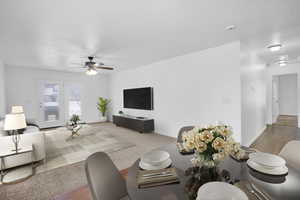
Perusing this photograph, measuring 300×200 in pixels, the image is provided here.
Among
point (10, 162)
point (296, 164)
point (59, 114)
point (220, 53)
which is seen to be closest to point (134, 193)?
point (296, 164)

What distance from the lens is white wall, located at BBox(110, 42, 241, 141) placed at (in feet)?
10.3

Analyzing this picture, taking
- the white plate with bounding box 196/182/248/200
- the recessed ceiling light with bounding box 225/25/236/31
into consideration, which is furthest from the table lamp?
the recessed ceiling light with bounding box 225/25/236/31

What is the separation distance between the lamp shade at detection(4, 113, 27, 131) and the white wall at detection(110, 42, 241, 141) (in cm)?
359

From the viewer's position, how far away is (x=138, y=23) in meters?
2.29

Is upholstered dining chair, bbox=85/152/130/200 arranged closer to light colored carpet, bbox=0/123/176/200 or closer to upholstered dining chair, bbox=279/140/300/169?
light colored carpet, bbox=0/123/176/200

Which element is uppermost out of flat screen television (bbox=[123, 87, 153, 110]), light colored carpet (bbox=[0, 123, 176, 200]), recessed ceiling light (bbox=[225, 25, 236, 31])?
recessed ceiling light (bbox=[225, 25, 236, 31])

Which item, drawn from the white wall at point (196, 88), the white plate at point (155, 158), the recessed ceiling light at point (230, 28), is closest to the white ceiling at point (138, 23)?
the recessed ceiling light at point (230, 28)

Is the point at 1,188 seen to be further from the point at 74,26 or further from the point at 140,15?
the point at 140,15

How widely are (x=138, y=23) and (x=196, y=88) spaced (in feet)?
7.62

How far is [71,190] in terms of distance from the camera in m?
1.95

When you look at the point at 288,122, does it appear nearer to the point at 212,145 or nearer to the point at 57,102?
the point at 212,145

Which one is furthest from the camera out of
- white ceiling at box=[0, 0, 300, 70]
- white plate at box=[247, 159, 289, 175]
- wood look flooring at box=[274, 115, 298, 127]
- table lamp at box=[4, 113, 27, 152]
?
wood look flooring at box=[274, 115, 298, 127]

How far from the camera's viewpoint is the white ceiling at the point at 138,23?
1827mm

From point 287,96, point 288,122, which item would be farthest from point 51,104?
point 287,96
